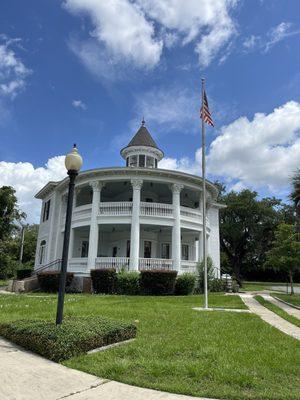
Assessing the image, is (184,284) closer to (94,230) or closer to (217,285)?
(217,285)

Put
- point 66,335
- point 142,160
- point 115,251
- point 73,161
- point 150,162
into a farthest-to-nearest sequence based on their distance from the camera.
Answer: point 150,162 → point 142,160 → point 115,251 → point 73,161 → point 66,335

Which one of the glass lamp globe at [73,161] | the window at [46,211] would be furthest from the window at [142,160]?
the glass lamp globe at [73,161]

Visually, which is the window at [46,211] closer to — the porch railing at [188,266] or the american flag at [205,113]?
the porch railing at [188,266]

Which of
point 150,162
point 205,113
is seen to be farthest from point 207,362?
point 150,162

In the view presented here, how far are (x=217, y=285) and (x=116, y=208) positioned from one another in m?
8.82

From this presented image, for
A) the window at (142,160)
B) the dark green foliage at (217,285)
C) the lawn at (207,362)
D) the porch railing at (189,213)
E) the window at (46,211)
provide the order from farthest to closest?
the window at (46,211), the window at (142,160), the porch railing at (189,213), the dark green foliage at (217,285), the lawn at (207,362)

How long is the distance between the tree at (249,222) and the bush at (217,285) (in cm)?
2461

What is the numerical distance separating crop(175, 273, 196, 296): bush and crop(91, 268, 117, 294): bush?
3.84 meters

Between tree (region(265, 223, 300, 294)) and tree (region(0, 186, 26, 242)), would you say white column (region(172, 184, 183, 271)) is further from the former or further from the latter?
tree (region(0, 186, 26, 242))

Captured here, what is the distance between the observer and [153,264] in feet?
84.1

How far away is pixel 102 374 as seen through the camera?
5.70 metres

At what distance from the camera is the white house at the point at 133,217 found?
2577 centimetres

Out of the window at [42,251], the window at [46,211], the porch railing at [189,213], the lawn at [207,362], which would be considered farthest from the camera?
the window at [46,211]

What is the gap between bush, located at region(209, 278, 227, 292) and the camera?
26.8 metres
